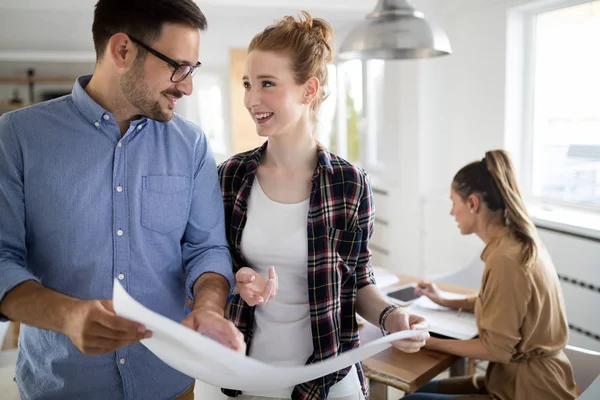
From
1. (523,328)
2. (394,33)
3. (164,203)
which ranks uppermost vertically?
(394,33)

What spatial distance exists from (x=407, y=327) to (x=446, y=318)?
0.90 metres

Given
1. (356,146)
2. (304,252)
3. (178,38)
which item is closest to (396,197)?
(356,146)

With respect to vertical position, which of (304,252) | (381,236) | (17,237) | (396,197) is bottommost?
(381,236)

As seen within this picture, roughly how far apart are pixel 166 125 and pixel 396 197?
3505 millimetres

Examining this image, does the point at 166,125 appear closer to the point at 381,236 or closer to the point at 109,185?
the point at 109,185

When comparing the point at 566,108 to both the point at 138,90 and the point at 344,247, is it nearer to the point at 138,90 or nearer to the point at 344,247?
the point at 344,247

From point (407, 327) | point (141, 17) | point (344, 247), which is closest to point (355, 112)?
point (344, 247)

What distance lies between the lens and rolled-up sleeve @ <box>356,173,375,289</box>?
1437mm

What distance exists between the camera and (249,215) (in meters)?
1.41

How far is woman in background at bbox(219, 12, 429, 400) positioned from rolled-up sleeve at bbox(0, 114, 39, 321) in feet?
1.67

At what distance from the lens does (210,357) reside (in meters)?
0.83

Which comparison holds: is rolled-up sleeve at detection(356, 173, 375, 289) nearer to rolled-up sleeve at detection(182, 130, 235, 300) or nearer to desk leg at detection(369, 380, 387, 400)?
rolled-up sleeve at detection(182, 130, 235, 300)

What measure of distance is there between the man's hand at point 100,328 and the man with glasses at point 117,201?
0.17m

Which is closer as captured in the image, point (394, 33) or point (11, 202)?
point (11, 202)
